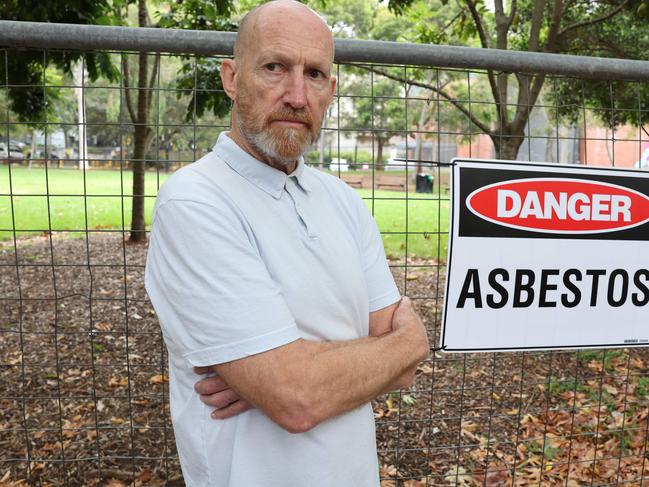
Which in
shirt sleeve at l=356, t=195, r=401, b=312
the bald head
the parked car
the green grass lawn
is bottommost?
the green grass lawn

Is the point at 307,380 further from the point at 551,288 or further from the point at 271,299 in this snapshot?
the point at 551,288

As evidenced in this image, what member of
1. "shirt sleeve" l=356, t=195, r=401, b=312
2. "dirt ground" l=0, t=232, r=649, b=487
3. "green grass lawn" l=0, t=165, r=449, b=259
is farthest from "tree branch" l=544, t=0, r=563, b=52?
"shirt sleeve" l=356, t=195, r=401, b=312

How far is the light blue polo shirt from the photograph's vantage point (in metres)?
1.46

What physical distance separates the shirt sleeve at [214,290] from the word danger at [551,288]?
117 cm

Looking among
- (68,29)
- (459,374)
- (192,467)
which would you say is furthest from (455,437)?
(68,29)

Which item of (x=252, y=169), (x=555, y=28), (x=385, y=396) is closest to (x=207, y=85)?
(x=555, y=28)

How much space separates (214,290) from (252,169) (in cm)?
42

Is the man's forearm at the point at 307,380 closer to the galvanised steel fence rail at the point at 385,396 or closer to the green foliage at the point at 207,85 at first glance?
the galvanised steel fence rail at the point at 385,396

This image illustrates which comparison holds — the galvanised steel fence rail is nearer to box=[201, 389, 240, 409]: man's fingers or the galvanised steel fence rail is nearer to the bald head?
the bald head

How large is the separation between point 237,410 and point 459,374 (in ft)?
11.3

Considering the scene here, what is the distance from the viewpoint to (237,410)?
1581 millimetres

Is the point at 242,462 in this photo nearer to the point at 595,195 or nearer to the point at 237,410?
the point at 237,410

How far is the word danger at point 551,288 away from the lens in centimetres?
244

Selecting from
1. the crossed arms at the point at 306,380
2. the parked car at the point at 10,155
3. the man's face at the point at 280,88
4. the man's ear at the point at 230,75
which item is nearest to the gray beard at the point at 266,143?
the man's face at the point at 280,88
